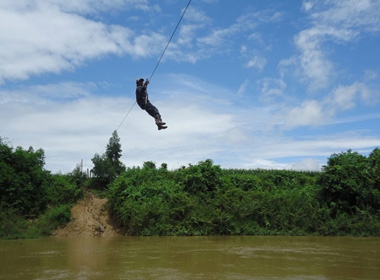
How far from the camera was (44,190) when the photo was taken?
65.9 ft

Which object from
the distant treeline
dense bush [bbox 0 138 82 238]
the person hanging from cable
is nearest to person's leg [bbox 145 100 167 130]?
the person hanging from cable

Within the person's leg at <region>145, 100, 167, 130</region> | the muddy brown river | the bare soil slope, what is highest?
the person's leg at <region>145, 100, 167, 130</region>

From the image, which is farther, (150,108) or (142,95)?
(150,108)

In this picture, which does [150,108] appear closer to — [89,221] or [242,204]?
[242,204]

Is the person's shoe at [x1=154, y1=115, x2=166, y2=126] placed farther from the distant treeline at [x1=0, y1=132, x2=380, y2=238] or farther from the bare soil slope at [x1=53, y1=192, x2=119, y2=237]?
the bare soil slope at [x1=53, y1=192, x2=119, y2=237]

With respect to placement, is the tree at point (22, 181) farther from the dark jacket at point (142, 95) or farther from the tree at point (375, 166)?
the tree at point (375, 166)

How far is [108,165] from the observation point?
23.5m

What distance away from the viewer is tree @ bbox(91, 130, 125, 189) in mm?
23453

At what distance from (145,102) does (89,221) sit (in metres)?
13.4

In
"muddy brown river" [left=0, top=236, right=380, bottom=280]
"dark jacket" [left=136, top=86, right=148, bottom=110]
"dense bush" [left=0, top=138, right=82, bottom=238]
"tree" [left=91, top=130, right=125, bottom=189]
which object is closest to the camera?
"muddy brown river" [left=0, top=236, right=380, bottom=280]

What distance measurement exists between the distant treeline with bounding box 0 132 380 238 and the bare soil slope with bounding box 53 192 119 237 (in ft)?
1.62

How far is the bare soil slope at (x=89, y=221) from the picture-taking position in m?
18.8

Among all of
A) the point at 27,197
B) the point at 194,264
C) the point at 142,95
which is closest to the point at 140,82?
the point at 142,95

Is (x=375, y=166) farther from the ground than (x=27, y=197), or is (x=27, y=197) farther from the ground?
(x=375, y=166)
